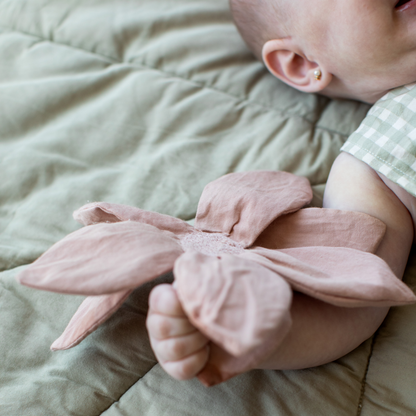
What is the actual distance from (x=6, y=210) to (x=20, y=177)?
0.25 ft

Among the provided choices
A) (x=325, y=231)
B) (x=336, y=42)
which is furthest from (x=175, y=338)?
(x=336, y=42)

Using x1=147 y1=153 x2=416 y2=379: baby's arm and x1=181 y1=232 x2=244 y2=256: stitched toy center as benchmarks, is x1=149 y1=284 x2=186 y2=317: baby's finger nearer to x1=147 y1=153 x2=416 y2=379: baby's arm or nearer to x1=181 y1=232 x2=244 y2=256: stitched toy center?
x1=147 y1=153 x2=416 y2=379: baby's arm

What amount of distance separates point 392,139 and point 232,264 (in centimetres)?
48

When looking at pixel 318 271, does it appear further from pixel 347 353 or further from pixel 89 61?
Result: pixel 89 61

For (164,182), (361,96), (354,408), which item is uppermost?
(361,96)

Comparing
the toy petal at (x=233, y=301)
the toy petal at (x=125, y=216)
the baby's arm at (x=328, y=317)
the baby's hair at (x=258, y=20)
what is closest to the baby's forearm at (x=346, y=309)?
the baby's arm at (x=328, y=317)

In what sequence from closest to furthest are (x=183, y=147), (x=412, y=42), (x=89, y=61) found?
1. (x=412, y=42)
2. (x=183, y=147)
3. (x=89, y=61)

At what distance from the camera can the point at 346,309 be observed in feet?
1.93

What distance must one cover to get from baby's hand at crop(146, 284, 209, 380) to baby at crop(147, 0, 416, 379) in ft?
0.42

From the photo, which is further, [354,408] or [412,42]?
[412,42]

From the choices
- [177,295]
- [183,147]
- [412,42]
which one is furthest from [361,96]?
[177,295]

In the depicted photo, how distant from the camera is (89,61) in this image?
1044 millimetres

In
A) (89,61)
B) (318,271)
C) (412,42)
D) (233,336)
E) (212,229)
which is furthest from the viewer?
(89,61)

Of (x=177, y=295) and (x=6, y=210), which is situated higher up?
(x=177, y=295)
